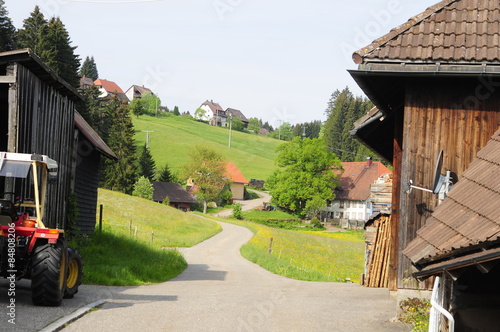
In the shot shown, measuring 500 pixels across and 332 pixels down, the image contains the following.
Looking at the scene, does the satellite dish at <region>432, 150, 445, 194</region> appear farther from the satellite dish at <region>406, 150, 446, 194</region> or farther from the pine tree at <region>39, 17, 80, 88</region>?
the pine tree at <region>39, 17, 80, 88</region>

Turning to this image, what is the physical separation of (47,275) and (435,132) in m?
7.24

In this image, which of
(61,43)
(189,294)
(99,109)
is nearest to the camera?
(189,294)

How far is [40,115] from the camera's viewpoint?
16266 millimetres

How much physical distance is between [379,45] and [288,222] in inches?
3034

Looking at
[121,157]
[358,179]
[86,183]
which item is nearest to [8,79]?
[86,183]

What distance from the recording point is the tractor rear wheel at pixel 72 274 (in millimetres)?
12680

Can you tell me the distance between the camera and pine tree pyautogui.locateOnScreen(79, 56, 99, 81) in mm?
154700

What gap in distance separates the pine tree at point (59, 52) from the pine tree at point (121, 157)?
1462 centimetres

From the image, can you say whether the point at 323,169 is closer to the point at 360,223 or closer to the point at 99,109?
the point at 360,223

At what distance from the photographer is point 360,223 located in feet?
300

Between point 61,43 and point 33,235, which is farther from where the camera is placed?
point 61,43

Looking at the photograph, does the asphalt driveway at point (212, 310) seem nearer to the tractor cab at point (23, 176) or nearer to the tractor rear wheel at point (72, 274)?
the tractor rear wheel at point (72, 274)

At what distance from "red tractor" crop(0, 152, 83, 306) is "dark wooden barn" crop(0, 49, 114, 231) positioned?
7.53 ft

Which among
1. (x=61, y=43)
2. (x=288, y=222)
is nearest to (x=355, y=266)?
(x=61, y=43)
